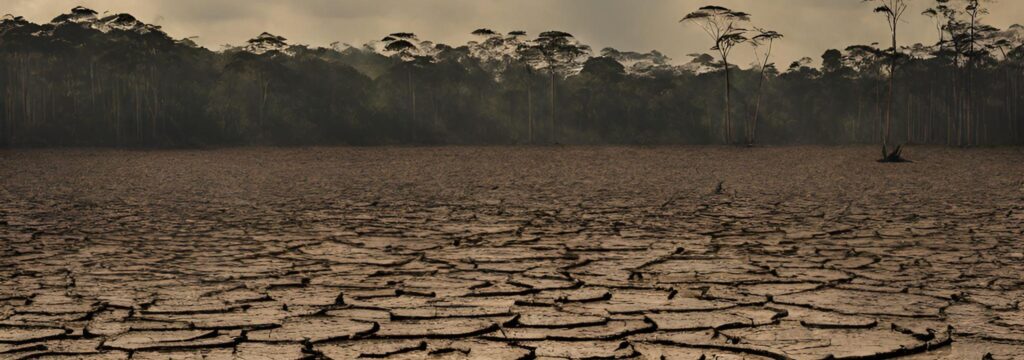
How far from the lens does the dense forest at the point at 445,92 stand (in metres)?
49.1

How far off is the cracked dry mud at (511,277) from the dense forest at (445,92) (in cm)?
3347

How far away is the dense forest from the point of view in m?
49.1

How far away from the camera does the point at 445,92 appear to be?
64312 mm

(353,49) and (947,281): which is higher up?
(353,49)

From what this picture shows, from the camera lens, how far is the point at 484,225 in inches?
371

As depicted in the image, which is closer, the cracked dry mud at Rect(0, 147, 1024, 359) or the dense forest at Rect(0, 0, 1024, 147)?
the cracked dry mud at Rect(0, 147, 1024, 359)

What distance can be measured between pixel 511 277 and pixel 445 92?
193 ft

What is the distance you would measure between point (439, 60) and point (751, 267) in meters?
59.6

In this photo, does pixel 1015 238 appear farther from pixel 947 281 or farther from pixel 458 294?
pixel 458 294

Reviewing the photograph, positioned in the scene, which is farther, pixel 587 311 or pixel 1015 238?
pixel 1015 238

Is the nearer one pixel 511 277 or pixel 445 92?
pixel 511 277

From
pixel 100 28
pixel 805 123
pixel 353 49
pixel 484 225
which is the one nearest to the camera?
pixel 484 225

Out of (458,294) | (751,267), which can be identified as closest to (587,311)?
(458,294)

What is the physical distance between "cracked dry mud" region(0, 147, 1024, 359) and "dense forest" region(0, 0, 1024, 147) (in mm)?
33471
